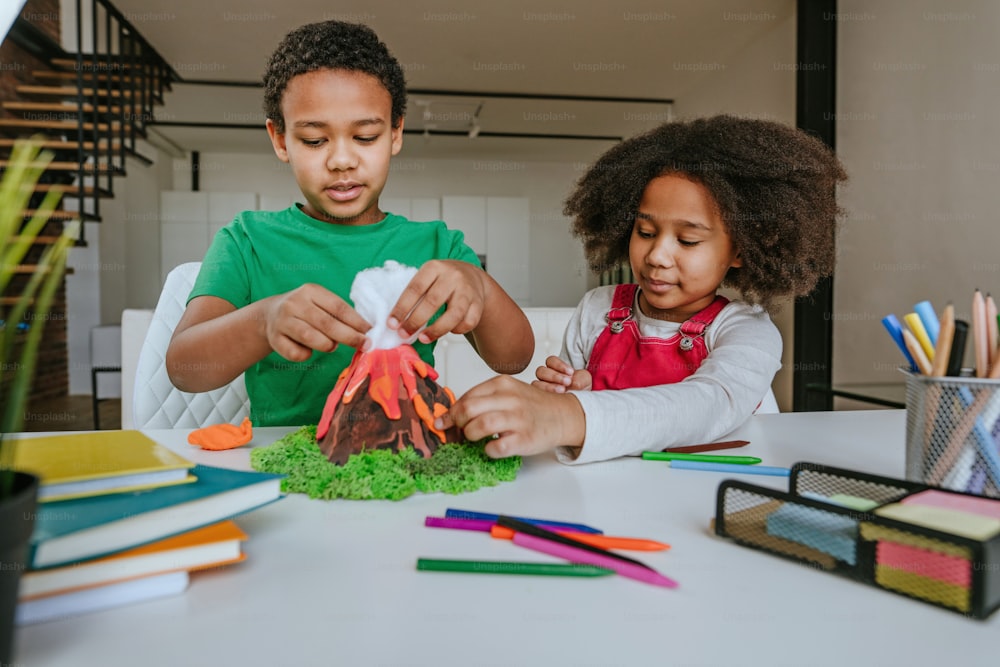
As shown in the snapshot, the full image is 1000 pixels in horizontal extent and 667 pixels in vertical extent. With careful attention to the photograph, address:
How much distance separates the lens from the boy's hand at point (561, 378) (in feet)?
A: 3.00

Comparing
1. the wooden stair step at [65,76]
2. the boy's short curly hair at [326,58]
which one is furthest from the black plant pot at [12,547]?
the wooden stair step at [65,76]

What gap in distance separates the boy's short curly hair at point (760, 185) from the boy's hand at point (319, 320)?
60 cm

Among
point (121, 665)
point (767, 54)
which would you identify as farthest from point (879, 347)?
point (121, 665)

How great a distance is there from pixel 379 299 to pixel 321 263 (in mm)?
512

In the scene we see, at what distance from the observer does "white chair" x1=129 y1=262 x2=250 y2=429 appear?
137cm

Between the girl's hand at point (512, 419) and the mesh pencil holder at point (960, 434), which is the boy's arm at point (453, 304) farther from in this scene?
the mesh pencil holder at point (960, 434)

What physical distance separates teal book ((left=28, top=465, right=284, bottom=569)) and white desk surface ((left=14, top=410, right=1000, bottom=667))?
0.14 ft

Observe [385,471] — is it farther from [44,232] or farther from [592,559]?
[44,232]

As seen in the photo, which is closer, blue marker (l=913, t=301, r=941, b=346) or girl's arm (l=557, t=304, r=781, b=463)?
blue marker (l=913, t=301, r=941, b=346)

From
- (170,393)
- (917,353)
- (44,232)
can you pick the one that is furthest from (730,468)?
(44,232)

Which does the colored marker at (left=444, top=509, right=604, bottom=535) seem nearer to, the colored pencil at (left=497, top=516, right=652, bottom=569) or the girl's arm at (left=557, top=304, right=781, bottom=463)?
the colored pencil at (left=497, top=516, right=652, bottom=569)

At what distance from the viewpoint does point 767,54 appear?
15.0ft

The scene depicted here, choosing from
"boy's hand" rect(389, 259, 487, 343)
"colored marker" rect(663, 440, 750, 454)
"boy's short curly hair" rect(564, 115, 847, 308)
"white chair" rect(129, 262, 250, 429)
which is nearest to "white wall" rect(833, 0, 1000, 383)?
"boy's short curly hair" rect(564, 115, 847, 308)

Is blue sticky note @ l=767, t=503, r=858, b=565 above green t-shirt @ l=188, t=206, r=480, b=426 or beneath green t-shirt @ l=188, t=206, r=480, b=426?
beneath
